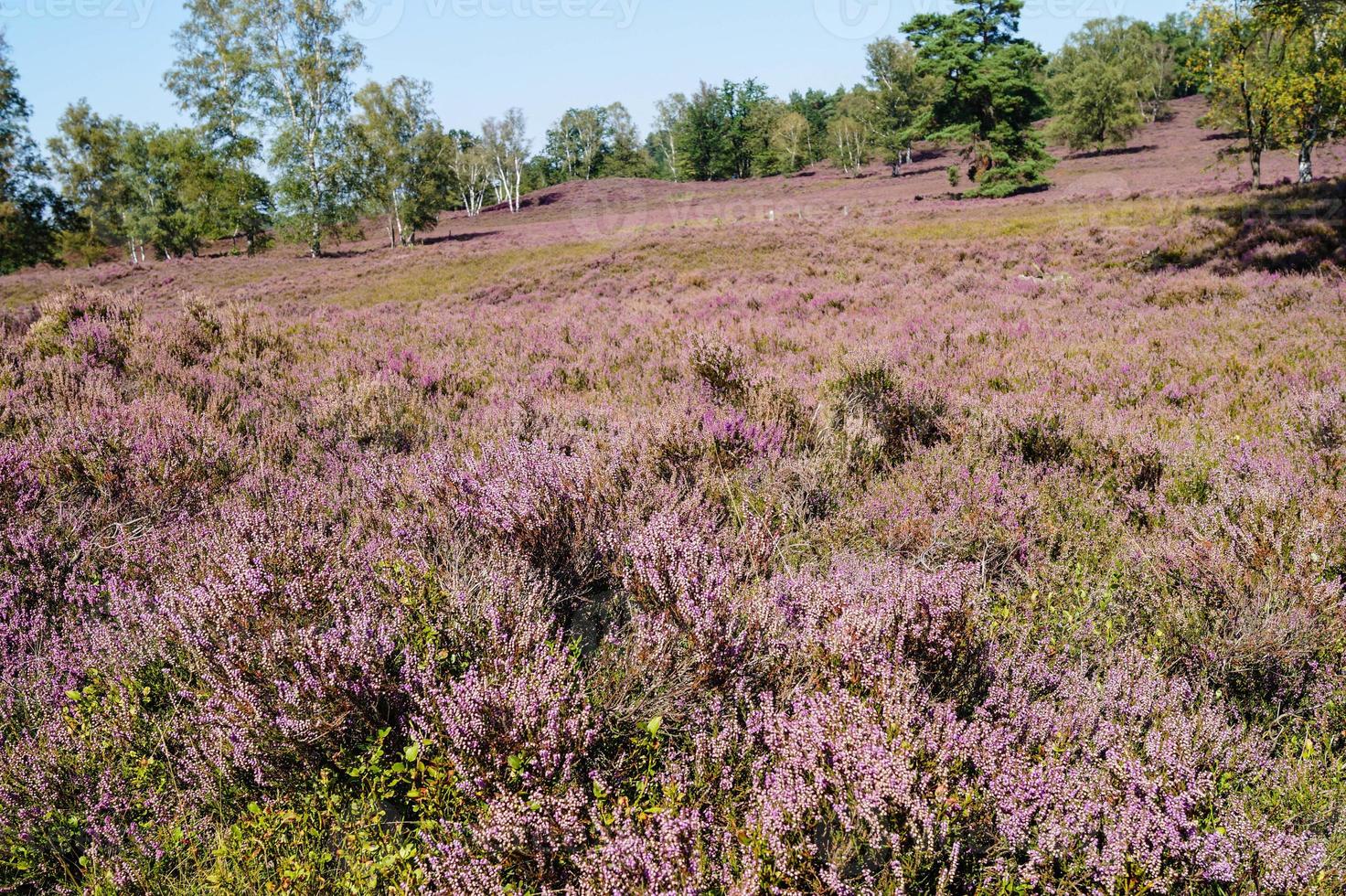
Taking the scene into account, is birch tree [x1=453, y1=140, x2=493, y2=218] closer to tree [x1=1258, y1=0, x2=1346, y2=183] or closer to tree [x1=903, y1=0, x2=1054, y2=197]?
tree [x1=903, y1=0, x2=1054, y2=197]

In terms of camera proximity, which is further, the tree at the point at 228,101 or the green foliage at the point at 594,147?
the green foliage at the point at 594,147

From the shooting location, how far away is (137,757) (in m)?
2.19

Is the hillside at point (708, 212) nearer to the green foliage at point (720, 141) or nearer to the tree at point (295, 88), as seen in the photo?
the tree at point (295, 88)

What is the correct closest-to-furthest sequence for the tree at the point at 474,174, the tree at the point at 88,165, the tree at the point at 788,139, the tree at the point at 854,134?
the tree at the point at 88,165, the tree at the point at 474,174, the tree at the point at 854,134, the tree at the point at 788,139

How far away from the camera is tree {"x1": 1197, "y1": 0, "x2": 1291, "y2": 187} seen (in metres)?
17.9

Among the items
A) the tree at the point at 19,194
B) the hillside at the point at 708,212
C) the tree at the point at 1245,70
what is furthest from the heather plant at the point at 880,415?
the tree at the point at 19,194

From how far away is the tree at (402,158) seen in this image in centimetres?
3625

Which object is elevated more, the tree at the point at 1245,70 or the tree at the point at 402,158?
the tree at the point at 402,158

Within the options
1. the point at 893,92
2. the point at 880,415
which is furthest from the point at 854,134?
the point at 880,415

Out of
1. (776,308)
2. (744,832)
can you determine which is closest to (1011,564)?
(744,832)

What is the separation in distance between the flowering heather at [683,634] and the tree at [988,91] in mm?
32148

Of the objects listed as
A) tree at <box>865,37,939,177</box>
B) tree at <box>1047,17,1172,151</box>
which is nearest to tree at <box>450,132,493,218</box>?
tree at <box>865,37,939,177</box>

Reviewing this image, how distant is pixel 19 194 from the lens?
3056cm

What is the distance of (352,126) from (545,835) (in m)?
42.5
